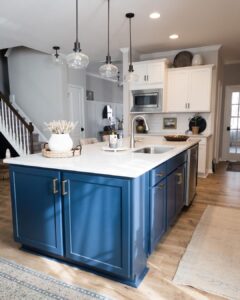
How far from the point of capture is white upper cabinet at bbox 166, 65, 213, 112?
4.90 m

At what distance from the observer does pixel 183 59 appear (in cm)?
525

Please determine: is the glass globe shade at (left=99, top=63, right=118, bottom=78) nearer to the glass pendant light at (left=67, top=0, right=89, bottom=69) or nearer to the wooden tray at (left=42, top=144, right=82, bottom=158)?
the glass pendant light at (left=67, top=0, right=89, bottom=69)

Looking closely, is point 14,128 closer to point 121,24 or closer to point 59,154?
point 121,24

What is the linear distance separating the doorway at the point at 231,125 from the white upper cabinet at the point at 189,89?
91.3 inches

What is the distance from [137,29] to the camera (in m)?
4.04

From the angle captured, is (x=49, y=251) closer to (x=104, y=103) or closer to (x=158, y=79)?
(x=158, y=79)

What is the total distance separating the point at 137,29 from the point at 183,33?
0.87 meters

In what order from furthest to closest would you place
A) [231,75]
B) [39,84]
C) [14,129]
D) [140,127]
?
[231,75]
[39,84]
[140,127]
[14,129]

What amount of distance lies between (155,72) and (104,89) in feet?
13.8

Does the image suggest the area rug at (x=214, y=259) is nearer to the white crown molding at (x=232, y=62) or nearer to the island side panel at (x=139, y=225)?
the island side panel at (x=139, y=225)

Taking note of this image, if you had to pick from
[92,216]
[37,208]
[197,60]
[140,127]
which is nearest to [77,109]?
[140,127]

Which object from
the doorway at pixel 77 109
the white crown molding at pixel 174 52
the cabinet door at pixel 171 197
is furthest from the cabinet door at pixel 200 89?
the doorway at pixel 77 109

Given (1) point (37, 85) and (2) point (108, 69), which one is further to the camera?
(1) point (37, 85)

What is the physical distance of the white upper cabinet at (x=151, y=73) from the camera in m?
5.03
